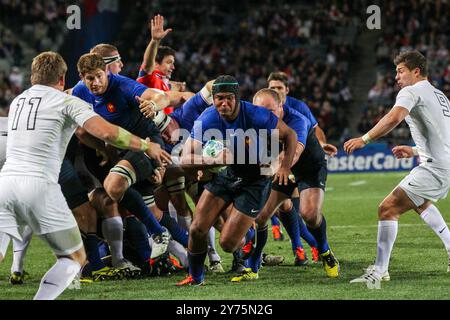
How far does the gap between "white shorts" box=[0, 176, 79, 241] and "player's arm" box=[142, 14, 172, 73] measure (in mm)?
4520

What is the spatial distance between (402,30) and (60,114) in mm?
25608

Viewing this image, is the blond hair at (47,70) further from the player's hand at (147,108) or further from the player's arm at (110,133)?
the player's hand at (147,108)

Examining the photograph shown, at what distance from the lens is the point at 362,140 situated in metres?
7.40

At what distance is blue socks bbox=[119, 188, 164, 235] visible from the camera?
8.63m

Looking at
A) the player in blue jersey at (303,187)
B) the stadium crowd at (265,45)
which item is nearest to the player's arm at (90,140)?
the player in blue jersey at (303,187)

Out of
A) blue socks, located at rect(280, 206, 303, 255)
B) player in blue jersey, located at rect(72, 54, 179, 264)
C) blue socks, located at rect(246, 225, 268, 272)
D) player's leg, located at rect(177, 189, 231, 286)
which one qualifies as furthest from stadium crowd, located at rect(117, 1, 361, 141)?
player's leg, located at rect(177, 189, 231, 286)

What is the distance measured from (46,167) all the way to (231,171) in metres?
2.36

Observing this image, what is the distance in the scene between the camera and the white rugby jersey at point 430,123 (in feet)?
26.0

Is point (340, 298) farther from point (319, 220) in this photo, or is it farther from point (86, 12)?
point (86, 12)

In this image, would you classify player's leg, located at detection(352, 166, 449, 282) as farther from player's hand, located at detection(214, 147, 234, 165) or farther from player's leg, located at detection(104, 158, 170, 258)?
player's leg, located at detection(104, 158, 170, 258)

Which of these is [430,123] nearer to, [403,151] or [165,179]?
[403,151]

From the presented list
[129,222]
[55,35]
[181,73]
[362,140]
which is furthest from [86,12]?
[362,140]

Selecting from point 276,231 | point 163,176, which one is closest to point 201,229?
point 163,176
